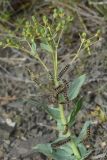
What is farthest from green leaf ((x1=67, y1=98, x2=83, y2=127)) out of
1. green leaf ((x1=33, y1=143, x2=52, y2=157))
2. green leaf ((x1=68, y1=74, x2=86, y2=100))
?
green leaf ((x1=33, y1=143, x2=52, y2=157))

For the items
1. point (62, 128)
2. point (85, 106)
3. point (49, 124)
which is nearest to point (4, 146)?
point (49, 124)

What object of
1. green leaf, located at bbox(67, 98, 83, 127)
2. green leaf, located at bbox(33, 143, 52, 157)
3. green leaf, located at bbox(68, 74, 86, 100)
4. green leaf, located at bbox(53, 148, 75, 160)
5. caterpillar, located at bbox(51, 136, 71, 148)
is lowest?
green leaf, located at bbox(53, 148, 75, 160)

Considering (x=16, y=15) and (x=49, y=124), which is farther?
(x=16, y=15)

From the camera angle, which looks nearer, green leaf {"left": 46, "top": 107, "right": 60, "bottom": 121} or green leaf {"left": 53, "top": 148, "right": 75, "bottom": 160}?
green leaf {"left": 46, "top": 107, "right": 60, "bottom": 121}

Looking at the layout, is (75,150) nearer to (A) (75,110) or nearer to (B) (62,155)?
(B) (62,155)

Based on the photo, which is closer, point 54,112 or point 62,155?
point 54,112

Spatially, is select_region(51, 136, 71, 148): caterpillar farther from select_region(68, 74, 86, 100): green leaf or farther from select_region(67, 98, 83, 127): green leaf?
select_region(68, 74, 86, 100): green leaf

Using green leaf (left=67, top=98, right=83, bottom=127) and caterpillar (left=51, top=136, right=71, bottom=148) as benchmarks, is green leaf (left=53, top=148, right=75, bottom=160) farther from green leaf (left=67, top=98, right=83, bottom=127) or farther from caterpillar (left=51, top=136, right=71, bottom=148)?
green leaf (left=67, top=98, right=83, bottom=127)

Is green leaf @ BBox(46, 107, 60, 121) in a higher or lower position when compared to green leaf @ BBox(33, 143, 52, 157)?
higher

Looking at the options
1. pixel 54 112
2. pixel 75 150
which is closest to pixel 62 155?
pixel 75 150

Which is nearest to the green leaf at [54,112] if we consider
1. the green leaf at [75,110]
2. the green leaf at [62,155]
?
the green leaf at [75,110]

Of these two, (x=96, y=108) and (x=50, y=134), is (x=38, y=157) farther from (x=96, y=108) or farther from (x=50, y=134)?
(x=96, y=108)
